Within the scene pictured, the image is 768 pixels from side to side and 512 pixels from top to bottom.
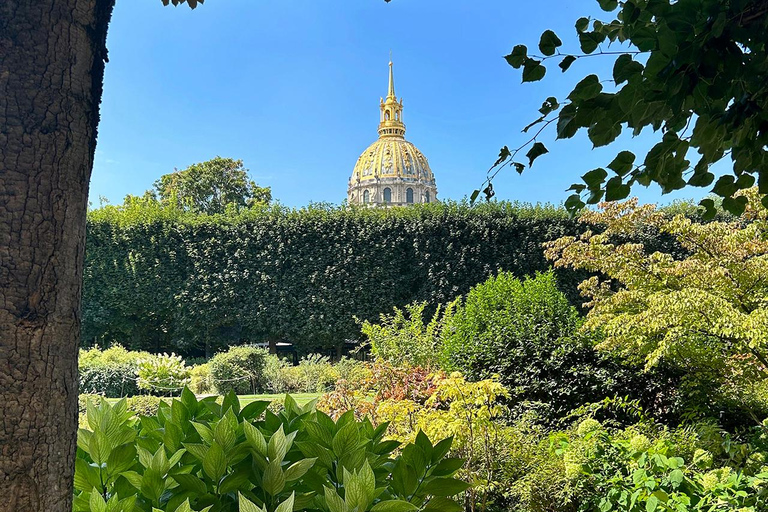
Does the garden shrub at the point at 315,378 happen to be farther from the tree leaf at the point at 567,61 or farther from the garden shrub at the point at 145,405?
the tree leaf at the point at 567,61

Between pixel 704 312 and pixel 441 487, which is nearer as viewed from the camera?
pixel 441 487

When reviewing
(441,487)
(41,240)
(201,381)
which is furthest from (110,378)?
(41,240)

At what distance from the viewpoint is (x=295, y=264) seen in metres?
16.7

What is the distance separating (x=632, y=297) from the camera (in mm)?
5832

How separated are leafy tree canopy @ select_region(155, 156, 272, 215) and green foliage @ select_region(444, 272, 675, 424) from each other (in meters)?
27.6

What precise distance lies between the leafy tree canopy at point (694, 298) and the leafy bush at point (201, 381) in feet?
28.0

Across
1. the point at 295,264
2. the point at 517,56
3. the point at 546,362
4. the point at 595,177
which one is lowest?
the point at 546,362

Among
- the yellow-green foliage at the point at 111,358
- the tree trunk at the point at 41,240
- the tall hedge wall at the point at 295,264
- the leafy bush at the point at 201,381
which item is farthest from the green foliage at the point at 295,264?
the tree trunk at the point at 41,240

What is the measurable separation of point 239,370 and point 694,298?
951 centimetres

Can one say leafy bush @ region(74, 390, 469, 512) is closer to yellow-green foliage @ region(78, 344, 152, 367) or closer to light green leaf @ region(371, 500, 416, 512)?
light green leaf @ region(371, 500, 416, 512)

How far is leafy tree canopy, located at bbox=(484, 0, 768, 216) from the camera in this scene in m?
1.19

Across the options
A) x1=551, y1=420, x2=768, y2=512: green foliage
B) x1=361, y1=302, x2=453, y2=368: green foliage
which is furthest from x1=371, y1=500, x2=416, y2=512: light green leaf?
x1=361, y1=302, x2=453, y2=368: green foliage

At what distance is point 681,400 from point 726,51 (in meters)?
5.50

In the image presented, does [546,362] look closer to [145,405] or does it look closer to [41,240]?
[145,405]
